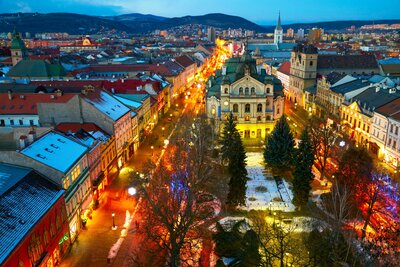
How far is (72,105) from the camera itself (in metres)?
60.7

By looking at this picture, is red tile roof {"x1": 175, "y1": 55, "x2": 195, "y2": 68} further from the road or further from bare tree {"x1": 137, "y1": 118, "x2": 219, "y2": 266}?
bare tree {"x1": 137, "y1": 118, "x2": 219, "y2": 266}

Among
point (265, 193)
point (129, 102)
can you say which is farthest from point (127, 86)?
point (265, 193)

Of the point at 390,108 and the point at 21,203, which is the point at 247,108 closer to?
the point at 390,108

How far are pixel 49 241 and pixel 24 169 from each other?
7.82 metres

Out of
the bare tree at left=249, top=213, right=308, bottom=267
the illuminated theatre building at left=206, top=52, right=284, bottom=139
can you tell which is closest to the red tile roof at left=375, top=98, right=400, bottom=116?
the illuminated theatre building at left=206, top=52, right=284, bottom=139

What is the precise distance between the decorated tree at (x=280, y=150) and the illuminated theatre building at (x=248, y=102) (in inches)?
780

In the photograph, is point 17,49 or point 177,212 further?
point 17,49

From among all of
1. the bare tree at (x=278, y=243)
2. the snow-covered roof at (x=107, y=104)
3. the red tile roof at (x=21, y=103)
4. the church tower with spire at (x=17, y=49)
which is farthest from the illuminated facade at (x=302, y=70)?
the church tower with spire at (x=17, y=49)

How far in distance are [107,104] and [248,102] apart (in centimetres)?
2963

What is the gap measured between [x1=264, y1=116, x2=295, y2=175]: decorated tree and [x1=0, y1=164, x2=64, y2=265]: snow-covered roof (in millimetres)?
32704

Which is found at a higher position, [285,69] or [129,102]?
[285,69]

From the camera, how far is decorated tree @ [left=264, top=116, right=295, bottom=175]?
195 feet

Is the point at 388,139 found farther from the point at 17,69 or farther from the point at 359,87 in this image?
the point at 17,69

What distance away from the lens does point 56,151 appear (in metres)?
42.8
